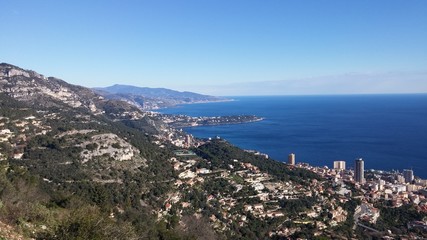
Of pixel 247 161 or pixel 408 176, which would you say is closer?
pixel 247 161

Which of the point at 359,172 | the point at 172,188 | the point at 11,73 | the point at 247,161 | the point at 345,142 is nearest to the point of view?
the point at 172,188

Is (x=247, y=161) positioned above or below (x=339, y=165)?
above

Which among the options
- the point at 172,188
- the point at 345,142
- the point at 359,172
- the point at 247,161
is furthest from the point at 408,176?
the point at 172,188

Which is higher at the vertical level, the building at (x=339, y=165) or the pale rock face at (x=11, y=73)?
the pale rock face at (x=11, y=73)

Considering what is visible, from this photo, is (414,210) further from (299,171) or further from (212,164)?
(212,164)

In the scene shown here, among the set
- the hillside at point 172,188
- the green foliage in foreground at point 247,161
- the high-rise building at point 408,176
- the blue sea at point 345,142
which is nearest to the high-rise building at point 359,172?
the high-rise building at point 408,176

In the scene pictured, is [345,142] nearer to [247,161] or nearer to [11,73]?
[247,161]

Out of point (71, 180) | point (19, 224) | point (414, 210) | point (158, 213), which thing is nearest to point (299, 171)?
point (414, 210)

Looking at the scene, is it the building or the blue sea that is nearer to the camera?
the building

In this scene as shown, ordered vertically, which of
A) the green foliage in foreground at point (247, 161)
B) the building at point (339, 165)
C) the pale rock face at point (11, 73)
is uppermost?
the pale rock face at point (11, 73)

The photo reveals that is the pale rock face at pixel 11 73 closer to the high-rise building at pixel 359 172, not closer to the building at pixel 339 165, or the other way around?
the building at pixel 339 165

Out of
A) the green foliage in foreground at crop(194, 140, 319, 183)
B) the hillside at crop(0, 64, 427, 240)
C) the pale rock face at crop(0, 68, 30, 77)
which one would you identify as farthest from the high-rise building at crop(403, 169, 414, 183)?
the pale rock face at crop(0, 68, 30, 77)

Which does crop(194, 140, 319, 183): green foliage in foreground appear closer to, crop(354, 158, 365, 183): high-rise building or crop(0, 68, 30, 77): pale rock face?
crop(354, 158, 365, 183): high-rise building
